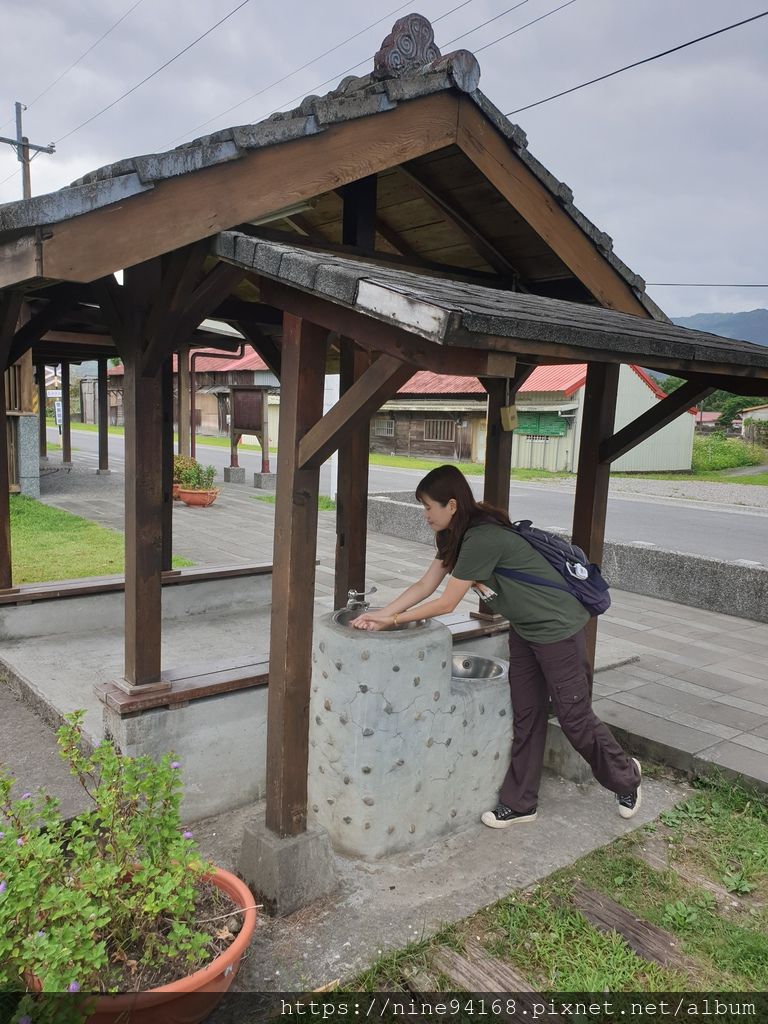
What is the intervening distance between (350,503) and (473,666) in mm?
1312

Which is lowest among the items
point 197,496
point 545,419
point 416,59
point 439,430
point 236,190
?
point 197,496

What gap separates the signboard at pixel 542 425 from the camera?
99.7ft

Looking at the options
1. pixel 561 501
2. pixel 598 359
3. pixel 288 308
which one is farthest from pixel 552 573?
pixel 561 501

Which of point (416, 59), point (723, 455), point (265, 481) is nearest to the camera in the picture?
point (416, 59)

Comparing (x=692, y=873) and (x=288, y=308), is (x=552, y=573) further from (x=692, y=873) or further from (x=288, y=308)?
(x=288, y=308)

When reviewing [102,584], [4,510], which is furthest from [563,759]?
[4,510]

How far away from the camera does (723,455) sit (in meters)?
33.8

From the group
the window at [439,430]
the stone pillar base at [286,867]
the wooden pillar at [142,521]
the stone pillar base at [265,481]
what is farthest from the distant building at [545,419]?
the stone pillar base at [286,867]

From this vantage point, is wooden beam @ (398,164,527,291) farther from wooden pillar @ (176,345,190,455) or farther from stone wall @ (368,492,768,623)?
wooden pillar @ (176,345,190,455)

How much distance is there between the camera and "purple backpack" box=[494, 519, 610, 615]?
3688 millimetres

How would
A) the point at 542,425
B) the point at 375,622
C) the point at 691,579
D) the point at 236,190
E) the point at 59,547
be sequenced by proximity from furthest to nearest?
the point at 542,425 < the point at 59,547 < the point at 691,579 < the point at 375,622 < the point at 236,190

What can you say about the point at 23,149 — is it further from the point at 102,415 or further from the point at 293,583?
the point at 293,583

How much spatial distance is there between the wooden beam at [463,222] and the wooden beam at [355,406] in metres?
2.19

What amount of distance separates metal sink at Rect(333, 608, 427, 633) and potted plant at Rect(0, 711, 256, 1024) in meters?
1.11
